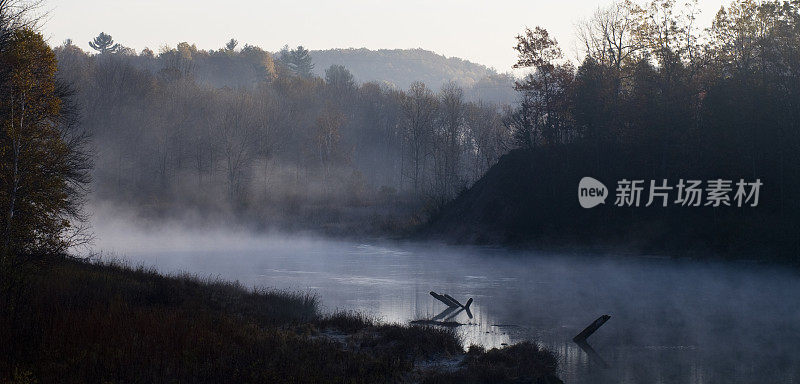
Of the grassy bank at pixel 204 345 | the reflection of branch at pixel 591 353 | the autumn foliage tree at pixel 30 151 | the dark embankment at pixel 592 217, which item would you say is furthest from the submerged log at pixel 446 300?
the dark embankment at pixel 592 217

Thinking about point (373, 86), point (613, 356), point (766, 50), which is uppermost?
point (373, 86)

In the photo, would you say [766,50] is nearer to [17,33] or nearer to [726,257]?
[726,257]

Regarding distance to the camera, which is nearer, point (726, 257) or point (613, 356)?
point (613, 356)

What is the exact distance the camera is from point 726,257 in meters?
45.5

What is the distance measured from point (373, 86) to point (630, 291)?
11683 cm

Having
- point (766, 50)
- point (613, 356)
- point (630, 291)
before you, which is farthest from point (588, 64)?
point (613, 356)

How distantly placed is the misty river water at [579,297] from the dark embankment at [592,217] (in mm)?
2351

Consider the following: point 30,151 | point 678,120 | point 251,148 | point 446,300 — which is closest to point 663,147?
point 678,120

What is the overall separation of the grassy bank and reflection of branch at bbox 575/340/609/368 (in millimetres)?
1574

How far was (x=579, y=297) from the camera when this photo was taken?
31.2 m

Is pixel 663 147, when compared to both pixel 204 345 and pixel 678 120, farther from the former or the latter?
pixel 204 345

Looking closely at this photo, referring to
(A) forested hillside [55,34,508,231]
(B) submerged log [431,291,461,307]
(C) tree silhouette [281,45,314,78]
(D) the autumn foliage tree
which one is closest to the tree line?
(A) forested hillside [55,34,508,231]
